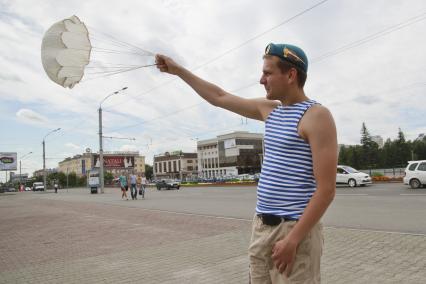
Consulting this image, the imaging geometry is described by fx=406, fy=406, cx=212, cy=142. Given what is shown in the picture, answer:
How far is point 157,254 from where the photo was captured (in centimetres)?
761

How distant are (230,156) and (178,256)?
5240 inches

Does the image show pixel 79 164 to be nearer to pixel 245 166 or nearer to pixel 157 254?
pixel 245 166

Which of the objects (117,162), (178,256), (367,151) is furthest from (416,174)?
(367,151)

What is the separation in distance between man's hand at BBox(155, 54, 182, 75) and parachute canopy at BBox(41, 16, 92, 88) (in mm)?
1317

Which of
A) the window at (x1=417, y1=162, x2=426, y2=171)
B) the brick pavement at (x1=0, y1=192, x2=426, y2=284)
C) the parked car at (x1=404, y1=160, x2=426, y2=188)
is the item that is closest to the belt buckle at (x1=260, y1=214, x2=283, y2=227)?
the brick pavement at (x1=0, y1=192, x2=426, y2=284)

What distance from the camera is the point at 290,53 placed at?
7.38 feet

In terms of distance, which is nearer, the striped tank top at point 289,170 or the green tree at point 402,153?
the striped tank top at point 289,170

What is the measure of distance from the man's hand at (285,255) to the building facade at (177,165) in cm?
16202

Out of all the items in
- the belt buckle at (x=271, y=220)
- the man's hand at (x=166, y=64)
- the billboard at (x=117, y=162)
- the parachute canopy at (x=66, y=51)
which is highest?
the billboard at (x=117, y=162)

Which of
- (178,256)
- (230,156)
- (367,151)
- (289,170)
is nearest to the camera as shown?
(289,170)

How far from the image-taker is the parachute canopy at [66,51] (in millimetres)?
3933

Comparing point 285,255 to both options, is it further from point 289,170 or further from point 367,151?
point 367,151

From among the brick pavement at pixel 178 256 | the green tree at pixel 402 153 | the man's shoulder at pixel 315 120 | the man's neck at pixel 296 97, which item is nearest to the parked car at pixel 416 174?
the brick pavement at pixel 178 256

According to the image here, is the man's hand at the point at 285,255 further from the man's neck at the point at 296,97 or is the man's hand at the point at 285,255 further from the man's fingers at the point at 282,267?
the man's neck at the point at 296,97
